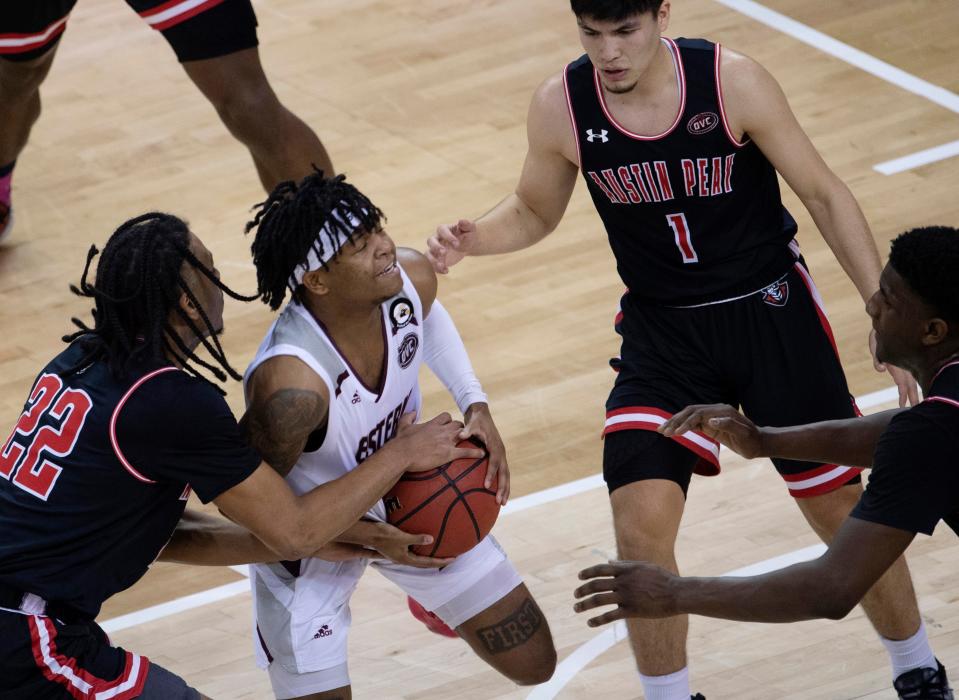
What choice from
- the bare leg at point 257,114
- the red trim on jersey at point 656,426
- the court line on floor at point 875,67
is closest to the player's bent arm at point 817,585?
the red trim on jersey at point 656,426

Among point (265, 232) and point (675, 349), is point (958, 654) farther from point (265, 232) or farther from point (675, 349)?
point (265, 232)

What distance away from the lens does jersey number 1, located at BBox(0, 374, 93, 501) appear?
371 centimetres

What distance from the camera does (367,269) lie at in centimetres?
417

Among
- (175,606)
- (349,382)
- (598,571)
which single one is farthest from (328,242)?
(175,606)

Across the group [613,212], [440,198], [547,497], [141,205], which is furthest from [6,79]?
[613,212]

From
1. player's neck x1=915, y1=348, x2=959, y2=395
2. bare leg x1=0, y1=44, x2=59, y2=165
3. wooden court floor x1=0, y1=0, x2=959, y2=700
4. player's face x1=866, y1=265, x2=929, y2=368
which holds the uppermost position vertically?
player's face x1=866, y1=265, x2=929, y2=368

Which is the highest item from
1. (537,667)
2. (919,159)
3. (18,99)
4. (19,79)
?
(19,79)

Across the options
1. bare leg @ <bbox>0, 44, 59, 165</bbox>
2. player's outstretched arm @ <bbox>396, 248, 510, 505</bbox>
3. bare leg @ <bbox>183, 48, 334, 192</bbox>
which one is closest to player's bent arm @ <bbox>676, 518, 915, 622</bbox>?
player's outstretched arm @ <bbox>396, 248, 510, 505</bbox>

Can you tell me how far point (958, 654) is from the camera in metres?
4.79

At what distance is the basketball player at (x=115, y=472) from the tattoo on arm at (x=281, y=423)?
6.7 inches

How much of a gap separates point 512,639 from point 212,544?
919 millimetres

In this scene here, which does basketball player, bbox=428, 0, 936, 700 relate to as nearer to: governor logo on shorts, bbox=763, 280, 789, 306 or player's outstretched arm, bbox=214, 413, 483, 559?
governor logo on shorts, bbox=763, 280, 789, 306

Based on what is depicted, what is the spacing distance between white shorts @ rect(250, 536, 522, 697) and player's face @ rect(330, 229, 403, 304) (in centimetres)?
78

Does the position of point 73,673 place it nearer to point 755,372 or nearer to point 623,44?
point 755,372
